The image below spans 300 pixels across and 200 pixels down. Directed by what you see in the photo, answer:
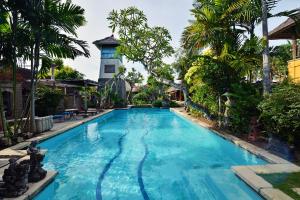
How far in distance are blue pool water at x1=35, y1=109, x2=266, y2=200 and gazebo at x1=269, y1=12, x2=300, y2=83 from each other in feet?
12.0

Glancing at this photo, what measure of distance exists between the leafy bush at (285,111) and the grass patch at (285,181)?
62.4 inches

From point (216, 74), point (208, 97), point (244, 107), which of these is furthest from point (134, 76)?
point (244, 107)

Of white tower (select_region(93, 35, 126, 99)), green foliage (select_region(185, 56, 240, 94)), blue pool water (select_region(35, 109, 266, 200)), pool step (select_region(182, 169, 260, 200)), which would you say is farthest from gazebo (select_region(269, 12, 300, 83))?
white tower (select_region(93, 35, 126, 99))

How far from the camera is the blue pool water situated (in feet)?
20.1

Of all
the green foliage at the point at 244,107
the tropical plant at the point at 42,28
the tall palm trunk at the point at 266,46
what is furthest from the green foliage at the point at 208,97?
the tropical plant at the point at 42,28

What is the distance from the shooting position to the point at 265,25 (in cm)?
1008

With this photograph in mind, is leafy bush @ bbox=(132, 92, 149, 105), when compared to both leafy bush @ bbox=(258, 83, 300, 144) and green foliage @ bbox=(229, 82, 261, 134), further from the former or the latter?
leafy bush @ bbox=(258, 83, 300, 144)

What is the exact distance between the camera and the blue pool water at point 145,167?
6.12 m

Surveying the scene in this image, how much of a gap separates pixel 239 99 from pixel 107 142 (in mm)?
5655

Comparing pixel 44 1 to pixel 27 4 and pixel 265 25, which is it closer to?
pixel 27 4

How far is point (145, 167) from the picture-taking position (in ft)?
27.2

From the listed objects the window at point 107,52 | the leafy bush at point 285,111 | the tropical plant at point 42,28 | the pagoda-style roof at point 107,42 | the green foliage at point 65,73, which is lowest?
the leafy bush at point 285,111

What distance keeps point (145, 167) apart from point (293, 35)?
29.5 feet

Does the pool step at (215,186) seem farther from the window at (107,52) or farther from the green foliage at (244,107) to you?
the window at (107,52)
